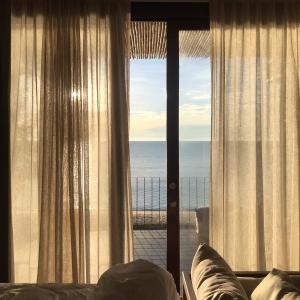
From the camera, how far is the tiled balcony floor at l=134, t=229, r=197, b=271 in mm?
3793

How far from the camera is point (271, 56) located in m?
3.51

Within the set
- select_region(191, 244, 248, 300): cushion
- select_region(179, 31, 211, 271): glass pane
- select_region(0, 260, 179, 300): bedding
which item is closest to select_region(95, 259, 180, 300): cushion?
select_region(0, 260, 179, 300): bedding

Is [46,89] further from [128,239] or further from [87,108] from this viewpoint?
[128,239]

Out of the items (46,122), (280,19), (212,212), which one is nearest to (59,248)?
(46,122)

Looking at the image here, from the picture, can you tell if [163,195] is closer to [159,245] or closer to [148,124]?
[159,245]

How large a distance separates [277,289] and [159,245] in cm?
228

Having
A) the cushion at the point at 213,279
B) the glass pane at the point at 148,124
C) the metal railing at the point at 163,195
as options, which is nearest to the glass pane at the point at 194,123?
the metal railing at the point at 163,195

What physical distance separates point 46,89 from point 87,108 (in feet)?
1.16

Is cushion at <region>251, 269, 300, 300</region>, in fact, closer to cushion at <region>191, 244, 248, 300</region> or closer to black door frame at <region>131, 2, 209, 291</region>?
cushion at <region>191, 244, 248, 300</region>

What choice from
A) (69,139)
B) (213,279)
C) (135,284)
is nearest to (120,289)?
(135,284)

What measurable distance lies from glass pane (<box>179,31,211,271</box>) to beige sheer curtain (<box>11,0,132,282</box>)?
54cm

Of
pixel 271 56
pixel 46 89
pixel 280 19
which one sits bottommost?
pixel 46 89

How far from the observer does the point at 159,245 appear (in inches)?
157

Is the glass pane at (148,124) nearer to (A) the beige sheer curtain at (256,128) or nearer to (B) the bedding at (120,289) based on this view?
(A) the beige sheer curtain at (256,128)
